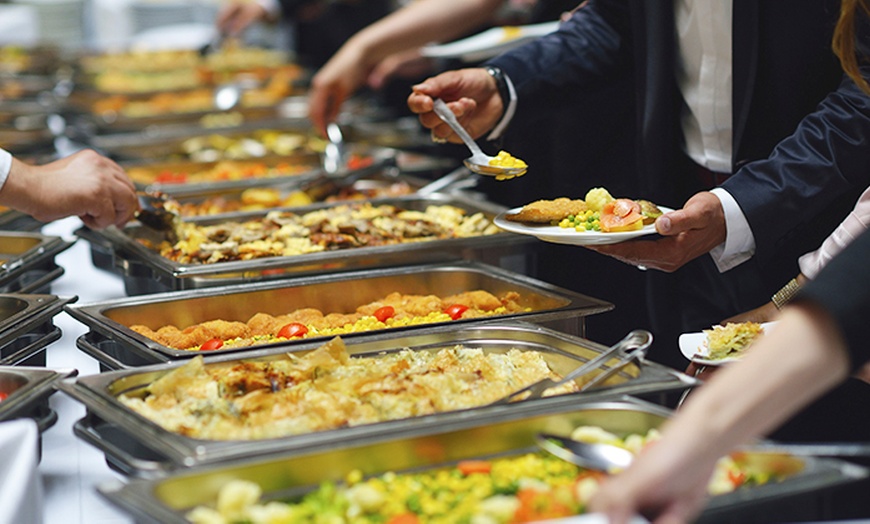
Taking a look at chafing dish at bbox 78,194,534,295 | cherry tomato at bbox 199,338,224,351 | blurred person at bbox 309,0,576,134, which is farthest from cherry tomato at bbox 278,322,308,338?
blurred person at bbox 309,0,576,134

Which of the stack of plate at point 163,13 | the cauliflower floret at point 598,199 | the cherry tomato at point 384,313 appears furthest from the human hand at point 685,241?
the stack of plate at point 163,13

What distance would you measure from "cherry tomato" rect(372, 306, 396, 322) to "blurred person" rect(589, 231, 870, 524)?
119 centimetres

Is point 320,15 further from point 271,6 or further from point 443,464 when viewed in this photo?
point 443,464

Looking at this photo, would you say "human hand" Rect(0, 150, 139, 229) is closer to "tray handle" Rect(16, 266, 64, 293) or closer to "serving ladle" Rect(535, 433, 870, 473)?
"tray handle" Rect(16, 266, 64, 293)

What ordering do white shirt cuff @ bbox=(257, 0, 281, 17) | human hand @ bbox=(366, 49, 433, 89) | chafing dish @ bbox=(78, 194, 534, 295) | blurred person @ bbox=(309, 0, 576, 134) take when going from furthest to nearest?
1. white shirt cuff @ bbox=(257, 0, 281, 17)
2. human hand @ bbox=(366, 49, 433, 89)
3. blurred person @ bbox=(309, 0, 576, 134)
4. chafing dish @ bbox=(78, 194, 534, 295)

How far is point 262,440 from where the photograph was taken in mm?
1470

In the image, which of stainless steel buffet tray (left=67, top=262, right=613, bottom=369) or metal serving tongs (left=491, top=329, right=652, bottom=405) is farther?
stainless steel buffet tray (left=67, top=262, right=613, bottom=369)

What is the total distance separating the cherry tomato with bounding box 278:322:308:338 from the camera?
2.12 m

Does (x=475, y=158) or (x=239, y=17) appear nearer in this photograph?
(x=475, y=158)

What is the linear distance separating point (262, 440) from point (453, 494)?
28 centimetres

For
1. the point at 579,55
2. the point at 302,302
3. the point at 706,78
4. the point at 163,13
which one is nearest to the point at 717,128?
the point at 706,78

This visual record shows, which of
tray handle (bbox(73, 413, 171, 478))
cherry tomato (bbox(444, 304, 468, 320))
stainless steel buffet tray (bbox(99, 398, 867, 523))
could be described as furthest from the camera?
cherry tomato (bbox(444, 304, 468, 320))

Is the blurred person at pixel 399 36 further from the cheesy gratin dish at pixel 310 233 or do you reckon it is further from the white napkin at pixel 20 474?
the white napkin at pixel 20 474

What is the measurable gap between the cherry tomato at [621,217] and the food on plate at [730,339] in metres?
0.26
